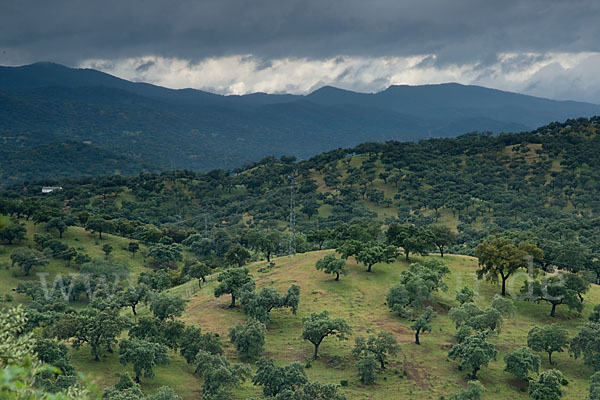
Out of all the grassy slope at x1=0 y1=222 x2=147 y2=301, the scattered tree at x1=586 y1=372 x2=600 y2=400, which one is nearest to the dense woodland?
the scattered tree at x1=586 y1=372 x2=600 y2=400

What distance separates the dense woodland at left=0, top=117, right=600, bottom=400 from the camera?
131ft

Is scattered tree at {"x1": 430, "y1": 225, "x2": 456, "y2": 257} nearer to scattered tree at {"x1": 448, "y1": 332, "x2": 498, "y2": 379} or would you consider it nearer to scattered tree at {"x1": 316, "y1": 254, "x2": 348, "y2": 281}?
scattered tree at {"x1": 316, "y1": 254, "x2": 348, "y2": 281}

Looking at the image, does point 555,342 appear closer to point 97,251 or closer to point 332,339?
point 332,339

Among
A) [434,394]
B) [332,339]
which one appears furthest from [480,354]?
[332,339]

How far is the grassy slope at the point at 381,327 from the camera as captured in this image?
140ft

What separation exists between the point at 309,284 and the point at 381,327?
15.2m

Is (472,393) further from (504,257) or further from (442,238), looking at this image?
(442,238)

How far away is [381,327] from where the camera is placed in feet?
178

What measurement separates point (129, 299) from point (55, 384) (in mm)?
26222

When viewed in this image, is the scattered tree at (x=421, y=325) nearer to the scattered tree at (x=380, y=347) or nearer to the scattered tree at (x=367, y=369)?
the scattered tree at (x=380, y=347)

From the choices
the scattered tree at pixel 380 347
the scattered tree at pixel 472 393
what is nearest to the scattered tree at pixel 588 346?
the scattered tree at pixel 472 393

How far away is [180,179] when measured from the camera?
7805 inches

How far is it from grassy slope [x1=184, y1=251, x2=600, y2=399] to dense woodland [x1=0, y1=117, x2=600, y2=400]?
38 centimetres

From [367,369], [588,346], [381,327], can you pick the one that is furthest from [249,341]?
[588,346]
